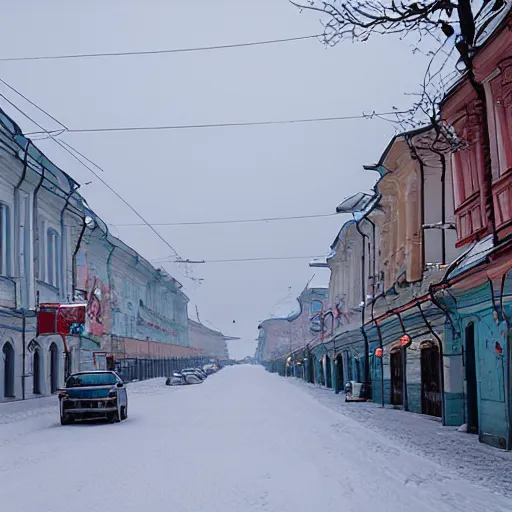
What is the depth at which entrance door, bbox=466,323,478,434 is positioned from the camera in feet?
62.6

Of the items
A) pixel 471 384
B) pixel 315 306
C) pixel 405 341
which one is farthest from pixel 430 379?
pixel 315 306

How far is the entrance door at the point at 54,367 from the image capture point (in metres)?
36.6

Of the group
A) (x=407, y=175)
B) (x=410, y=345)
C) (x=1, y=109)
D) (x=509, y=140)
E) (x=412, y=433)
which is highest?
(x=1, y=109)

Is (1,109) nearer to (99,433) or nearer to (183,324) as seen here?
(99,433)

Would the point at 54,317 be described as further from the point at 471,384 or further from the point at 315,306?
the point at 315,306

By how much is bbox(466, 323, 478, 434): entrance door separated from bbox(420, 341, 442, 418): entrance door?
3928mm

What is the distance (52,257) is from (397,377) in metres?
16.0

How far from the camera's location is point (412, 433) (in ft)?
65.2

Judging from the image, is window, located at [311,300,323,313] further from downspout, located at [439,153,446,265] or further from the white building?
downspout, located at [439,153,446,265]

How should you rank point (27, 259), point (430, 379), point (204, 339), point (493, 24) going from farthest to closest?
point (204, 339) < point (27, 259) < point (430, 379) < point (493, 24)

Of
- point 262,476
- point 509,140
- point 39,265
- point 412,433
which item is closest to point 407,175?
point 412,433

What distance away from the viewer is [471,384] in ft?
62.8

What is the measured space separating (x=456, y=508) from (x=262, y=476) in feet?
11.2

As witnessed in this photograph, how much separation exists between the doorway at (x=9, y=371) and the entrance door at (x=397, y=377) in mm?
13798
